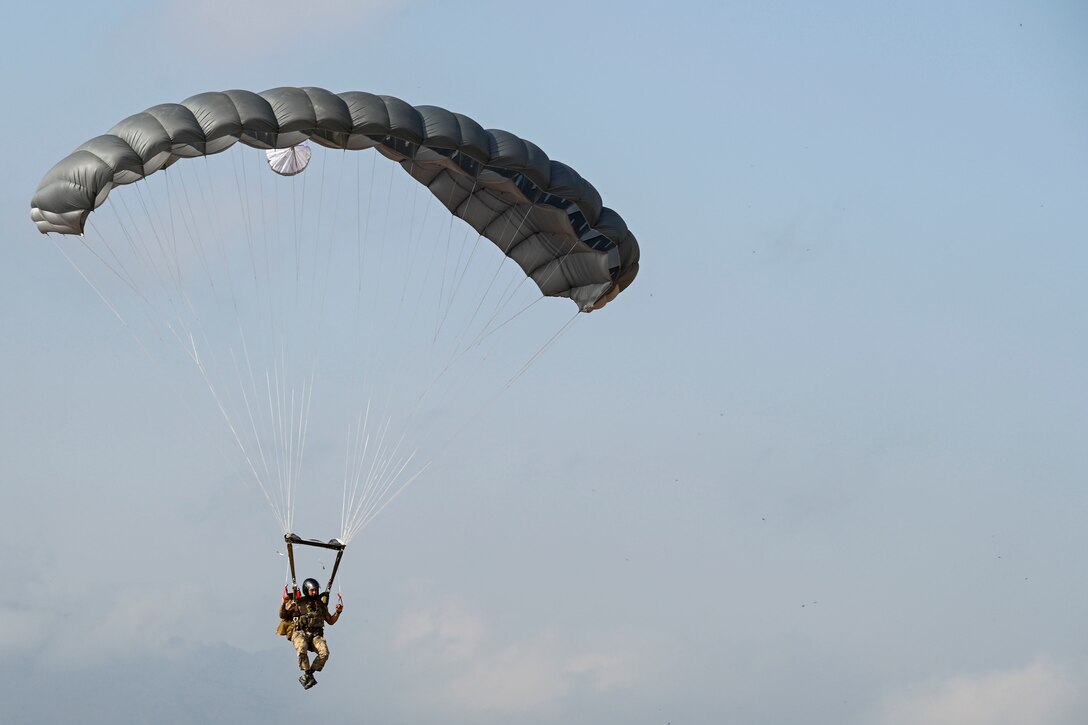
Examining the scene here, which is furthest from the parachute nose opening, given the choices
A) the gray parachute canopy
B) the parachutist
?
the parachutist

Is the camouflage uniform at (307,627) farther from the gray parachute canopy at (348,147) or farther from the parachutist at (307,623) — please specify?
the gray parachute canopy at (348,147)

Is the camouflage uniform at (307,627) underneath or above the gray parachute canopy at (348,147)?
underneath

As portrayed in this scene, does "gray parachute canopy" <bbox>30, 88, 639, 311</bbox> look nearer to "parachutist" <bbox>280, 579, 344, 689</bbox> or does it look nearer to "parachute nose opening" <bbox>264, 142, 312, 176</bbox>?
"parachute nose opening" <bbox>264, 142, 312, 176</bbox>

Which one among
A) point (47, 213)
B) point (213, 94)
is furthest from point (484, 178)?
point (47, 213)

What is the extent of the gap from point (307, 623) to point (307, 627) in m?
0.07

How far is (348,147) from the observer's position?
38.0 m

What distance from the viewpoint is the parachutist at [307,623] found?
37.9m

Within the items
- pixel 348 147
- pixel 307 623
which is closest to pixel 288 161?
pixel 348 147

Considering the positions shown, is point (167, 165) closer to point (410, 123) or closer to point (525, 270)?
point (410, 123)

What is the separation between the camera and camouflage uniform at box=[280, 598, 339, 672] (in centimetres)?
3794

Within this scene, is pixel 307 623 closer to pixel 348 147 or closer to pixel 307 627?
pixel 307 627

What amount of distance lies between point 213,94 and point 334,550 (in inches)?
291

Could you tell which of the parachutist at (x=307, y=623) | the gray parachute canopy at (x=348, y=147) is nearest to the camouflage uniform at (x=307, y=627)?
the parachutist at (x=307, y=623)

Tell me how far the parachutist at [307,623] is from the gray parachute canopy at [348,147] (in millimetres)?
6693
